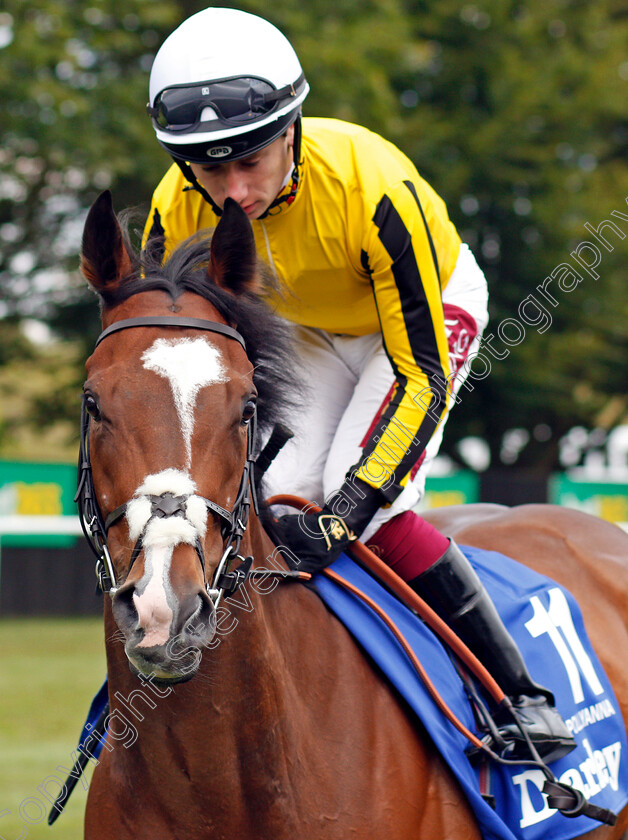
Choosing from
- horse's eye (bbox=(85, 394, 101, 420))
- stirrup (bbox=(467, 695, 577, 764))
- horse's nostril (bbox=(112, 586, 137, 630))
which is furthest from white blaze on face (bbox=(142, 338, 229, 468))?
stirrup (bbox=(467, 695, 577, 764))

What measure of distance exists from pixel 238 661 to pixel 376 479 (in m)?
0.73

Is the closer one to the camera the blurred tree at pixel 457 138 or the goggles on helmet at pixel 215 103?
the goggles on helmet at pixel 215 103

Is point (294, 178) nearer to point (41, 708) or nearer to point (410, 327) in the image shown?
point (410, 327)

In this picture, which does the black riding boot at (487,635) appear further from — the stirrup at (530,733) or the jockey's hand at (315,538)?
the jockey's hand at (315,538)

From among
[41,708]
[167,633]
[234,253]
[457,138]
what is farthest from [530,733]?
[457,138]

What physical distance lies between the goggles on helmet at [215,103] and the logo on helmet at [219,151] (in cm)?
7

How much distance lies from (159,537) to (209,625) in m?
0.20

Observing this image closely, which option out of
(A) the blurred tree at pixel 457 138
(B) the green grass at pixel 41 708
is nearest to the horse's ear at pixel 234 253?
(B) the green grass at pixel 41 708

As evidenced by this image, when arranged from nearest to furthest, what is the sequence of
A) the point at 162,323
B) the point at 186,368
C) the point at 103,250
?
the point at 186,368
the point at 162,323
the point at 103,250

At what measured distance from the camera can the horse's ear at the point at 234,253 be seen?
2.52m

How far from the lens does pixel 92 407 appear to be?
2262mm

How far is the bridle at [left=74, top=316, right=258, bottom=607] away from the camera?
209 centimetres

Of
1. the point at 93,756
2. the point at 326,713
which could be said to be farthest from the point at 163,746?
the point at 93,756

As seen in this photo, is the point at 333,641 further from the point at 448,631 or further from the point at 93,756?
the point at 93,756
